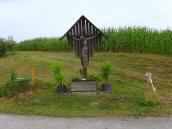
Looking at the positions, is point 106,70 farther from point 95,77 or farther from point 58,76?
point 58,76

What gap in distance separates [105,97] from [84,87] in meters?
0.91

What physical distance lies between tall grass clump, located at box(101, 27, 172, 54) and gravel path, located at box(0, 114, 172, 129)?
12186mm

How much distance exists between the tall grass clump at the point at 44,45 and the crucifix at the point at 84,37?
10849mm

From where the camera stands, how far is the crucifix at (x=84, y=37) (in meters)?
16.4

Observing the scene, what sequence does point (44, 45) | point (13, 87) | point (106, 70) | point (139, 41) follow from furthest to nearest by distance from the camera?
point (44, 45) → point (139, 41) → point (13, 87) → point (106, 70)

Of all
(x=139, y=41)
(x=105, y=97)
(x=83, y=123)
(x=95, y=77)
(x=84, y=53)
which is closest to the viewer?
(x=83, y=123)

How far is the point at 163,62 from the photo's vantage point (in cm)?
2219

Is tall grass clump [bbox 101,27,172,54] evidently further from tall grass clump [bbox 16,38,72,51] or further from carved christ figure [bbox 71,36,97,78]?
carved christ figure [bbox 71,36,97,78]

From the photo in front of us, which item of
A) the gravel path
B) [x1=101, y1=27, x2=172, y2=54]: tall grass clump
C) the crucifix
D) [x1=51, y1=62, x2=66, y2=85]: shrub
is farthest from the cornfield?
the gravel path

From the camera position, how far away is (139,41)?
25250 mm

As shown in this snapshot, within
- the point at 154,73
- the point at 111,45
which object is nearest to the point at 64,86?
the point at 154,73

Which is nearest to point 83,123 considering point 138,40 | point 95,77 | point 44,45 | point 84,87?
point 84,87

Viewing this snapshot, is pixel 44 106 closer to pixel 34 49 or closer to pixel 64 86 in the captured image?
pixel 64 86

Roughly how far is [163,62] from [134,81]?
467 cm
